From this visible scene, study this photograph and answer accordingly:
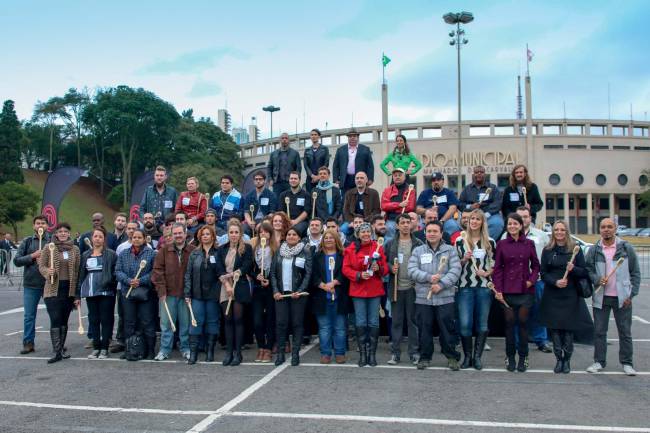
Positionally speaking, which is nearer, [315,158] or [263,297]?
[263,297]

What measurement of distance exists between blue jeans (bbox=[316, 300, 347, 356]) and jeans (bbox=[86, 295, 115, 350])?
315 cm

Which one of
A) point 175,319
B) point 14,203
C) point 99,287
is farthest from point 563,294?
point 14,203

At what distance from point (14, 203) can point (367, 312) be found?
46399 millimetres

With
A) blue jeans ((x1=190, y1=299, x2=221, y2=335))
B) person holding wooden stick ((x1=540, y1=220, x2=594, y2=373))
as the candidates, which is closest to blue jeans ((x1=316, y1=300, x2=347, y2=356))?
blue jeans ((x1=190, y1=299, x2=221, y2=335))

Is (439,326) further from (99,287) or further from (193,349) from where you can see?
(99,287)

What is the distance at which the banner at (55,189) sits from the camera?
17.8m

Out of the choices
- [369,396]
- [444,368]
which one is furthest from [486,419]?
[444,368]

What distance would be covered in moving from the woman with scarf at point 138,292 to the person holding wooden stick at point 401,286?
349cm

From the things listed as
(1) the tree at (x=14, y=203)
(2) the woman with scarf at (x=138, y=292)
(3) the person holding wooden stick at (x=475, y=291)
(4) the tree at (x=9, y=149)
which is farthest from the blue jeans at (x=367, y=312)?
(4) the tree at (x=9, y=149)

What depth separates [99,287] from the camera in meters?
8.59

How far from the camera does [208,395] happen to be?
650 cm

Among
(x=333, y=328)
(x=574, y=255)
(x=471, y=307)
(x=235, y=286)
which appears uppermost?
(x=574, y=255)

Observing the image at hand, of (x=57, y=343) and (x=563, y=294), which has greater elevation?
(x=563, y=294)

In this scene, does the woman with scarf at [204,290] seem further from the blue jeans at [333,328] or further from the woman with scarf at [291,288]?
the blue jeans at [333,328]
